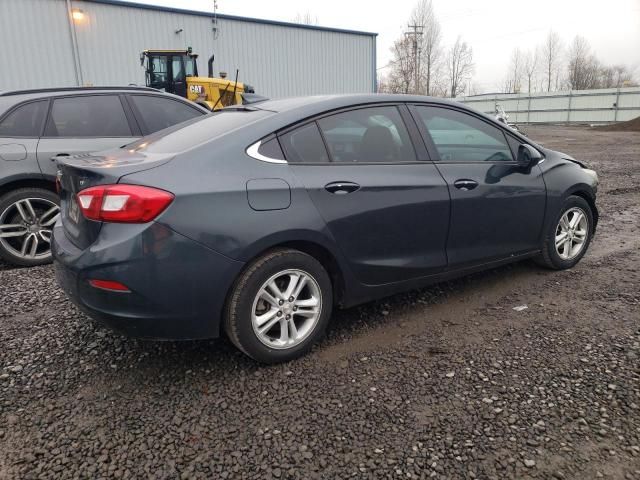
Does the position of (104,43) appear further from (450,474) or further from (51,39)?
(450,474)

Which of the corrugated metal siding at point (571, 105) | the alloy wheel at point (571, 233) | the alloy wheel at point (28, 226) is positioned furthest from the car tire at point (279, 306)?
the corrugated metal siding at point (571, 105)

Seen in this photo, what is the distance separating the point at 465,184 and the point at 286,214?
4.78 ft

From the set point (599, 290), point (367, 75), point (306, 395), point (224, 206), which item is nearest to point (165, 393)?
point (306, 395)

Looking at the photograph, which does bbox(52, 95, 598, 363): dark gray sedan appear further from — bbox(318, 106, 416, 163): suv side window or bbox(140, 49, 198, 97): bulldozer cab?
bbox(140, 49, 198, 97): bulldozer cab

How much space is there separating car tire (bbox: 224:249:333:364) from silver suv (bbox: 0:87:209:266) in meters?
2.80

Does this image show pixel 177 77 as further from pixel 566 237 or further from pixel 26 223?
pixel 566 237

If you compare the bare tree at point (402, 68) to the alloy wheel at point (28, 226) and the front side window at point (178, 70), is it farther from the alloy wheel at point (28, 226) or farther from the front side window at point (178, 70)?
the alloy wheel at point (28, 226)

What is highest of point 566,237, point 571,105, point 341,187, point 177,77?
point 177,77

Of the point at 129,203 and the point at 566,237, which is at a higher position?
the point at 129,203

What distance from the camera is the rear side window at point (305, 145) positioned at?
115 inches

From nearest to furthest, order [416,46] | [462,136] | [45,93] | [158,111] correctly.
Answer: [462,136] < [45,93] < [158,111] < [416,46]

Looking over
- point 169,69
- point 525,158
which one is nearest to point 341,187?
point 525,158

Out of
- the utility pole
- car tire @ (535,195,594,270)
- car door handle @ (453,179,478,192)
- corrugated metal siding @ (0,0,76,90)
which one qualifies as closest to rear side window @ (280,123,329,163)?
car door handle @ (453,179,478,192)

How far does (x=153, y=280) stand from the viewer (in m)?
2.46
